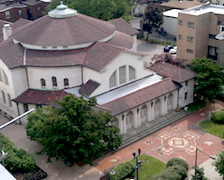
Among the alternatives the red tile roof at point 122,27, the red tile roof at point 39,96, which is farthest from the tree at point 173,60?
the red tile roof at point 39,96

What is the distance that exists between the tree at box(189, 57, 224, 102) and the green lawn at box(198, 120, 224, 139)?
4637mm

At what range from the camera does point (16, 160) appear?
41875mm

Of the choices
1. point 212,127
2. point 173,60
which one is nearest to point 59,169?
point 212,127

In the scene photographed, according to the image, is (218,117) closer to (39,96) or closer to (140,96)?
(140,96)

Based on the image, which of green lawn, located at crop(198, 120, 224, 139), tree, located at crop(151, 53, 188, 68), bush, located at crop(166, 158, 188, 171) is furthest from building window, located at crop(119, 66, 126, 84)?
bush, located at crop(166, 158, 188, 171)

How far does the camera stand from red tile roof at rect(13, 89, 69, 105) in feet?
171

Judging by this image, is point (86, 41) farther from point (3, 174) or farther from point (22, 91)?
point (3, 174)

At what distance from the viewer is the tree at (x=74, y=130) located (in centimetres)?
4022

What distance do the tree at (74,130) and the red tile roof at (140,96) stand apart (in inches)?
211

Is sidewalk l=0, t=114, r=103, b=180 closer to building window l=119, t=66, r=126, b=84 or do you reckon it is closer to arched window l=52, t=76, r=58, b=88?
arched window l=52, t=76, r=58, b=88

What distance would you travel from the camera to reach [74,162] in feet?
148

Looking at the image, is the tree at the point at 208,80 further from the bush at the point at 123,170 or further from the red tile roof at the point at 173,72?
the bush at the point at 123,170

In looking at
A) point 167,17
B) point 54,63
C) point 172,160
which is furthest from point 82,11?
point 172,160

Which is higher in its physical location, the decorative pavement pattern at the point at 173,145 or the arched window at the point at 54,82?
the arched window at the point at 54,82
